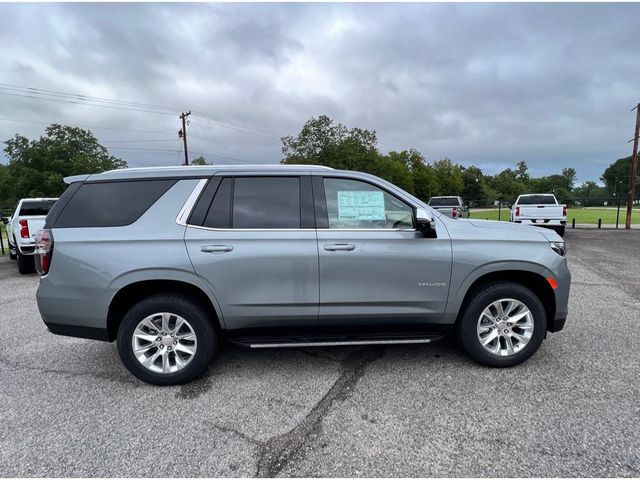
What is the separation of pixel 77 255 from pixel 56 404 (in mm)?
1172

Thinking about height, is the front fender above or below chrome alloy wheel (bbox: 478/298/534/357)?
above

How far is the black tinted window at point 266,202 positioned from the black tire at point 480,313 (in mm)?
1718

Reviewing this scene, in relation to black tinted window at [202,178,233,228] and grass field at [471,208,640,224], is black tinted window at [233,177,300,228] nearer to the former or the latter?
black tinted window at [202,178,233,228]

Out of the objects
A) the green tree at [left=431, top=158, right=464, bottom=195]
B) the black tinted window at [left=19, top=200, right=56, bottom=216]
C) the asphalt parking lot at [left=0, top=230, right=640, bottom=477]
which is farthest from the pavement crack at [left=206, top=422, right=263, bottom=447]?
the green tree at [left=431, top=158, right=464, bottom=195]

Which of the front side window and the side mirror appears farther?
the front side window

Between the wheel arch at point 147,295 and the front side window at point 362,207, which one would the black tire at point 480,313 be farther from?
the wheel arch at point 147,295

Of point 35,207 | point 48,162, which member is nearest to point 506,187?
point 48,162

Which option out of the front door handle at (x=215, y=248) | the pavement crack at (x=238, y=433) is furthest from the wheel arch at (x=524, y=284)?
the front door handle at (x=215, y=248)

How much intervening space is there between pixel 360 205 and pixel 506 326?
5.59 ft

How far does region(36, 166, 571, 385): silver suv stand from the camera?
2.88m

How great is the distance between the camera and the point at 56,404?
274 cm

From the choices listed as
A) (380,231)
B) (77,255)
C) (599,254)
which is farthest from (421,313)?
(599,254)

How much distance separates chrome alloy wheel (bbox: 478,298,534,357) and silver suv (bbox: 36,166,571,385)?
0.03 feet

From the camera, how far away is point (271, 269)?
2906 millimetres
